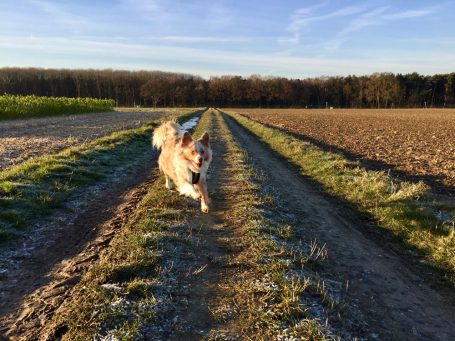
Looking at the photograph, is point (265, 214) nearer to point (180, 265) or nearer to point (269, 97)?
point (180, 265)

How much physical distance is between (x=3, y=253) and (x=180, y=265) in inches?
119

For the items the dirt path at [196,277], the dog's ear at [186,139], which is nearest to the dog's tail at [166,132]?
the dog's ear at [186,139]

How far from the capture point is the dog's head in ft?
26.3

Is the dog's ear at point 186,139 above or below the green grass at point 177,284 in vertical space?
above

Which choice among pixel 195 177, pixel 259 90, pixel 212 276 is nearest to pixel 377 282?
pixel 212 276

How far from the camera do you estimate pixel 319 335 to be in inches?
159

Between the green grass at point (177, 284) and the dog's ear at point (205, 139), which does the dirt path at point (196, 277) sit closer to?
the green grass at point (177, 284)

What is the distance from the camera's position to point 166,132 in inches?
433

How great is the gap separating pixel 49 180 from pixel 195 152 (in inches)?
197

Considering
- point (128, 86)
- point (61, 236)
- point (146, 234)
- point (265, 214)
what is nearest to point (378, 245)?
point (265, 214)

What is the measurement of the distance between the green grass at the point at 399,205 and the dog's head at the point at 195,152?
4367mm

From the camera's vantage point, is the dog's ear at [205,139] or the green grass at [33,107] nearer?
the dog's ear at [205,139]

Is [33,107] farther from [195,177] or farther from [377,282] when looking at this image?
[377,282]

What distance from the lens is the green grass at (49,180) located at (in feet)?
24.9
